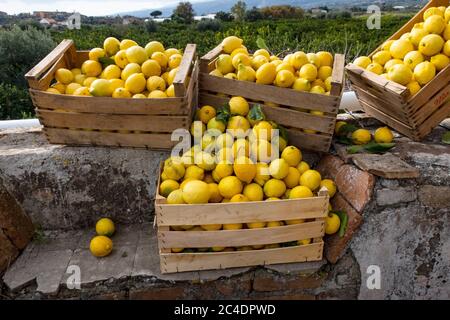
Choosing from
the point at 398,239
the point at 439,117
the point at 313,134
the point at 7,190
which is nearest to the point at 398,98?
the point at 439,117

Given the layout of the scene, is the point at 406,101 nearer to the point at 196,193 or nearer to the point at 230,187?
the point at 230,187

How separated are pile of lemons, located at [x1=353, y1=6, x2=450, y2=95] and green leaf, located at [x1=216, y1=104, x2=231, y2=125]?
1.09 meters

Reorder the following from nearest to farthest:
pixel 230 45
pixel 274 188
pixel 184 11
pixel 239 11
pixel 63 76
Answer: pixel 274 188 < pixel 63 76 < pixel 230 45 < pixel 239 11 < pixel 184 11

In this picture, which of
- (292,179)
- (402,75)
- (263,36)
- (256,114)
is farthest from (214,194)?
(263,36)

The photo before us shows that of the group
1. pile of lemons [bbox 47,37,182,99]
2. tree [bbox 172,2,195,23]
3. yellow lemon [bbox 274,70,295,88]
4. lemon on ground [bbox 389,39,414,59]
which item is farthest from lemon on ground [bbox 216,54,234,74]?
tree [bbox 172,2,195,23]

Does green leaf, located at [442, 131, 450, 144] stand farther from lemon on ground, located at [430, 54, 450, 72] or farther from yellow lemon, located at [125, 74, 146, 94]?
yellow lemon, located at [125, 74, 146, 94]

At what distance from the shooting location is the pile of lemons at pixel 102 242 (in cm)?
252

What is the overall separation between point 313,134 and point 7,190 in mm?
2054

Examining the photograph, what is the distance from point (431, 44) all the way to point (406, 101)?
17.0 inches

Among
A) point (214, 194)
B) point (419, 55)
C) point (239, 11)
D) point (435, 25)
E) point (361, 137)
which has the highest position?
point (435, 25)

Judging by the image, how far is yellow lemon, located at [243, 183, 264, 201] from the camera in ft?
7.60

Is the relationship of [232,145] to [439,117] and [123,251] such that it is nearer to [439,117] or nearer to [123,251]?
[123,251]

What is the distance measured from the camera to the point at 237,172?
2342 millimetres

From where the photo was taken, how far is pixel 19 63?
8.20m
